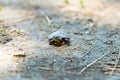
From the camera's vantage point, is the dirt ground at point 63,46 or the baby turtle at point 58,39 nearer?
the dirt ground at point 63,46

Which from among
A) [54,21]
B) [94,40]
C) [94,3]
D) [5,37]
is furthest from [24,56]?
[94,3]

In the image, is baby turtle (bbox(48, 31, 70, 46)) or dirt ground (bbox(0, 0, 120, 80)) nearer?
dirt ground (bbox(0, 0, 120, 80))

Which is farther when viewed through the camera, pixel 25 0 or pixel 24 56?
pixel 25 0

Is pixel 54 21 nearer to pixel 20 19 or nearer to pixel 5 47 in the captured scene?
pixel 20 19

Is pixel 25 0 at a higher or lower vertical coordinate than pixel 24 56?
higher

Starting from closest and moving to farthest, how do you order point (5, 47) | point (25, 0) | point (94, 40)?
point (5, 47) < point (94, 40) < point (25, 0)

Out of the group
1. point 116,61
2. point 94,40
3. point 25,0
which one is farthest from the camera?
point 25,0

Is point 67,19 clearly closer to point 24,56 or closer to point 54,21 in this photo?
point 54,21
